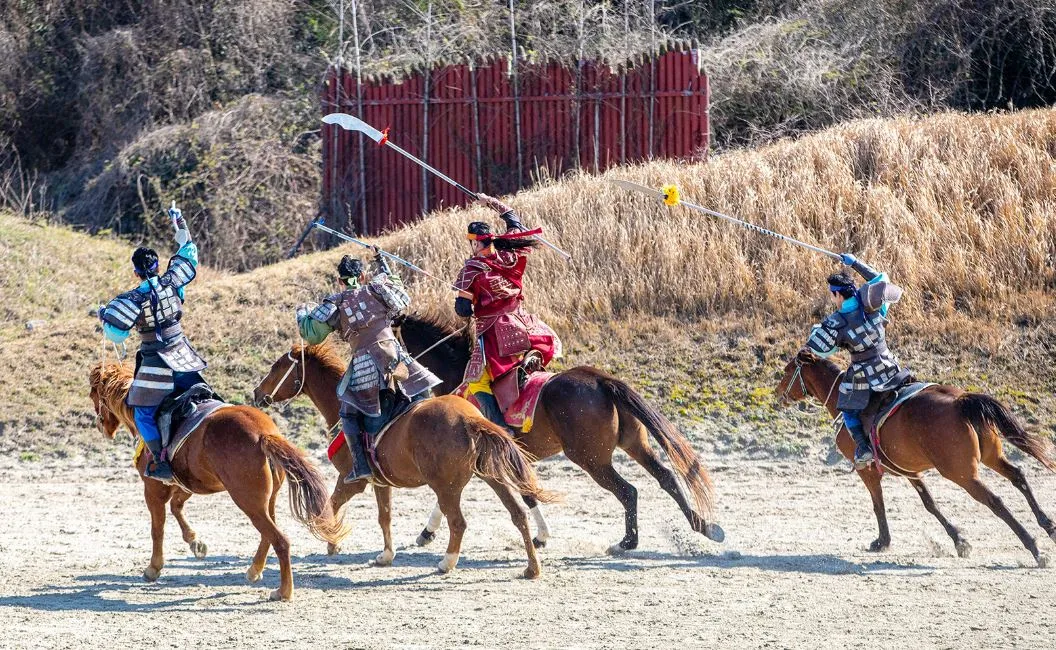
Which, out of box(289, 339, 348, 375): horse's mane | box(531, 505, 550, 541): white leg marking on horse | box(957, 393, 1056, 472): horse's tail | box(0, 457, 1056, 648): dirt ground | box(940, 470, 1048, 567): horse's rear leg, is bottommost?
box(0, 457, 1056, 648): dirt ground

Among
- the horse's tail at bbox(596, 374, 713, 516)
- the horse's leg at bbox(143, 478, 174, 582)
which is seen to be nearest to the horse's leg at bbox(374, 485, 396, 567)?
the horse's leg at bbox(143, 478, 174, 582)

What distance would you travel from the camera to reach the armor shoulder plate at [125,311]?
700cm

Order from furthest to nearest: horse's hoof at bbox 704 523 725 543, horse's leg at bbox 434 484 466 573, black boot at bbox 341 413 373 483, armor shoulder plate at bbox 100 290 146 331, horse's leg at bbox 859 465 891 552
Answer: horse's leg at bbox 859 465 891 552 < horse's hoof at bbox 704 523 725 543 < black boot at bbox 341 413 373 483 < horse's leg at bbox 434 484 466 573 < armor shoulder plate at bbox 100 290 146 331

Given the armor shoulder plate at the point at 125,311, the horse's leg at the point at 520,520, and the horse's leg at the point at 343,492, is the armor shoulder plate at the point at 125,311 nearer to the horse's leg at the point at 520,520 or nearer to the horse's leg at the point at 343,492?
the horse's leg at the point at 343,492

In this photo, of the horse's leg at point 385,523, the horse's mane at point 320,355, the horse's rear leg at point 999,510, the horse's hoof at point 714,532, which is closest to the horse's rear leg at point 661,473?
the horse's hoof at point 714,532

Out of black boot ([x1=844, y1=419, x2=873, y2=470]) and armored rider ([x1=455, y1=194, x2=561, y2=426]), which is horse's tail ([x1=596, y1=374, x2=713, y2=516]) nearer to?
armored rider ([x1=455, y1=194, x2=561, y2=426])

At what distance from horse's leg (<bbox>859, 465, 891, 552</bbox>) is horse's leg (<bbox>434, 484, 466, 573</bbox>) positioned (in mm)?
2788

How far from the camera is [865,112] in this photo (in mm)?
16938

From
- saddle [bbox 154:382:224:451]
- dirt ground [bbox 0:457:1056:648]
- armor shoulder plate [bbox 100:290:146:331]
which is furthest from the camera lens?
saddle [bbox 154:382:224:451]

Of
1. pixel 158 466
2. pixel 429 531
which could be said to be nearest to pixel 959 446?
pixel 429 531

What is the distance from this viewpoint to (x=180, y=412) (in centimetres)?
719

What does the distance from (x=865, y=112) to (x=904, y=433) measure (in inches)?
397

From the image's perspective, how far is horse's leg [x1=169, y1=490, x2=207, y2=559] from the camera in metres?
7.97

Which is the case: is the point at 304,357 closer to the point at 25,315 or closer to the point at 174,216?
the point at 174,216
